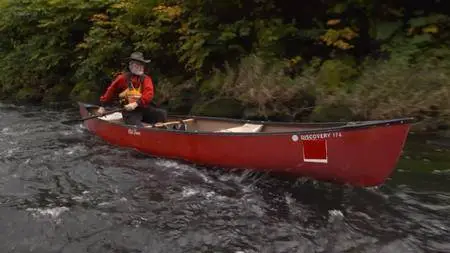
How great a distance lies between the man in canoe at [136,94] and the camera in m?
9.32

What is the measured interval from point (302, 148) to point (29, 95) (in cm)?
1384

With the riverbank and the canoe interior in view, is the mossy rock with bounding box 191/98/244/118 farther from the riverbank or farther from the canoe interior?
the canoe interior

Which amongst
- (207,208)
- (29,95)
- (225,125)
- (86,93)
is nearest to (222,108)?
(225,125)

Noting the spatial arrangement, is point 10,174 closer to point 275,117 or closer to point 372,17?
point 275,117

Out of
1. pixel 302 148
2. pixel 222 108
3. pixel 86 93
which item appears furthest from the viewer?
pixel 86 93

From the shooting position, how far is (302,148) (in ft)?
22.6

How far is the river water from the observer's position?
568cm

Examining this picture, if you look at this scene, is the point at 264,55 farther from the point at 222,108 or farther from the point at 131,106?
the point at 131,106

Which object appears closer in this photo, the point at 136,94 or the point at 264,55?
the point at 136,94

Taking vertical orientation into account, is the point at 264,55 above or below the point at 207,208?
above

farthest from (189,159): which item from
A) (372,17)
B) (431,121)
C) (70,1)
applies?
(70,1)

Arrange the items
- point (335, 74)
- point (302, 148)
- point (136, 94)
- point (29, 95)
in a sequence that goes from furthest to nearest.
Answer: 1. point (29, 95)
2. point (335, 74)
3. point (136, 94)
4. point (302, 148)

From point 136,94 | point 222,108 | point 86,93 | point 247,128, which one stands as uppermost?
point 136,94

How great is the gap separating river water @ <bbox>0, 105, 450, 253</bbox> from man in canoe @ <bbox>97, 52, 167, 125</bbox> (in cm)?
99
